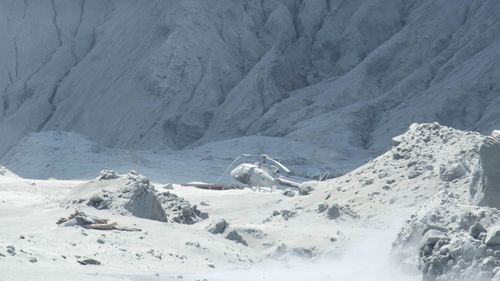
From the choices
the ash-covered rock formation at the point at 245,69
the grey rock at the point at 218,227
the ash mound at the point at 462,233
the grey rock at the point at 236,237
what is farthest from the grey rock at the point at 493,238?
the ash-covered rock formation at the point at 245,69

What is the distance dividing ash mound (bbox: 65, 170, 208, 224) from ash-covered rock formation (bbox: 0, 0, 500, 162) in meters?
32.0

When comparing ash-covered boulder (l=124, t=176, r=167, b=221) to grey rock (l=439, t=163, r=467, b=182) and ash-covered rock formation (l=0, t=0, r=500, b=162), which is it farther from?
ash-covered rock formation (l=0, t=0, r=500, b=162)

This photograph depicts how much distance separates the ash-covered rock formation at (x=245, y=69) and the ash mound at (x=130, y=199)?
31960 millimetres

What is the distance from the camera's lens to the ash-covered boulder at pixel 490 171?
18828 millimetres

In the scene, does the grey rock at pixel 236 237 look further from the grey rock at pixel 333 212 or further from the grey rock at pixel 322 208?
the grey rock at pixel 322 208

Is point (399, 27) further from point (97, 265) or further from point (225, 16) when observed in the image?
point (97, 265)

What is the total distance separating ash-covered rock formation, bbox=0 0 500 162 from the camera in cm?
6341

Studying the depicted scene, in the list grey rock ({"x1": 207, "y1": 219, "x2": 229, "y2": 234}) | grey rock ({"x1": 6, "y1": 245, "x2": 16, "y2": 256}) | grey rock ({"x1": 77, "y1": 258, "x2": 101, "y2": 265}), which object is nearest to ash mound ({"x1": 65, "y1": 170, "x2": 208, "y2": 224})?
grey rock ({"x1": 207, "y1": 219, "x2": 229, "y2": 234})

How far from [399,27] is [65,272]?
5894 centimetres

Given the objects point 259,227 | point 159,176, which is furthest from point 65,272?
point 159,176

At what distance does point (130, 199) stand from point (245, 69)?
4927 cm

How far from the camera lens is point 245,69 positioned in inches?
2948

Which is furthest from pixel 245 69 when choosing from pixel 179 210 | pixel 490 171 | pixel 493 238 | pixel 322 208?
pixel 493 238

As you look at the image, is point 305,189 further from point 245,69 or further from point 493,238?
point 245,69
